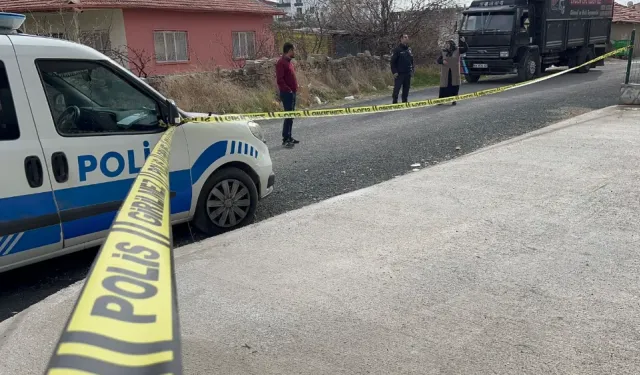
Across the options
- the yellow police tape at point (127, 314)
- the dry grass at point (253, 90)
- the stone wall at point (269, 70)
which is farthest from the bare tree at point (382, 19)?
the yellow police tape at point (127, 314)

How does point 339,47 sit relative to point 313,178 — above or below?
above

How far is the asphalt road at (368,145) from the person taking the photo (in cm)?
435

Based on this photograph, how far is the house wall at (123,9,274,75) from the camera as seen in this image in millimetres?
20250

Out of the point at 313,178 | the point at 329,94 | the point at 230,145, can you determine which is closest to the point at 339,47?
A: the point at 329,94

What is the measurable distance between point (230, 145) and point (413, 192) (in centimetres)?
199

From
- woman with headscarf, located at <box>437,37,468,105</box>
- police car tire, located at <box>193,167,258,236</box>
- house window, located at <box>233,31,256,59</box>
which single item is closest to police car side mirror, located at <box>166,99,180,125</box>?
police car tire, located at <box>193,167,258,236</box>

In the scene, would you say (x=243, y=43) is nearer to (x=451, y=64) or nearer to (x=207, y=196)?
(x=451, y=64)

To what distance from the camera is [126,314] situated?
1.24m

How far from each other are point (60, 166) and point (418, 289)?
8.73 feet

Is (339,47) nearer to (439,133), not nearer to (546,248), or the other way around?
(439,133)

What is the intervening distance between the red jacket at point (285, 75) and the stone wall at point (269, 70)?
4722 mm

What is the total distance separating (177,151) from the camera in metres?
4.48

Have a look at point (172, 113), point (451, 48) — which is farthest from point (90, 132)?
point (451, 48)

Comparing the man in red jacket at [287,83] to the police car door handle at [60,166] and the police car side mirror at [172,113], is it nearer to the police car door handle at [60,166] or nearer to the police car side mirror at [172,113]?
the police car side mirror at [172,113]
